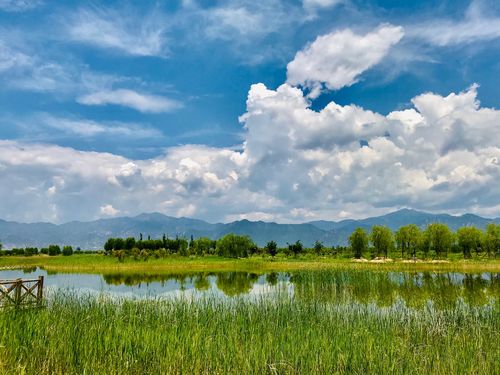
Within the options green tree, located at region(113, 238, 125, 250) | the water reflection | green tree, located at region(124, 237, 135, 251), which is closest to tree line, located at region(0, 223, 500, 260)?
green tree, located at region(124, 237, 135, 251)

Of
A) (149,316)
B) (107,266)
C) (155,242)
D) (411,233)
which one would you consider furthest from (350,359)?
(155,242)

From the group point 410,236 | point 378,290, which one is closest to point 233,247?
point 410,236

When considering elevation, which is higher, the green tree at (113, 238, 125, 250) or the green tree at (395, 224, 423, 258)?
the green tree at (395, 224, 423, 258)

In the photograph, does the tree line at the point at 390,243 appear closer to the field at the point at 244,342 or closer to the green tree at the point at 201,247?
the green tree at the point at 201,247

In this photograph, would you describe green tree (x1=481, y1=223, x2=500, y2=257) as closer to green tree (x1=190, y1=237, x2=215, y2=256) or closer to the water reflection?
the water reflection

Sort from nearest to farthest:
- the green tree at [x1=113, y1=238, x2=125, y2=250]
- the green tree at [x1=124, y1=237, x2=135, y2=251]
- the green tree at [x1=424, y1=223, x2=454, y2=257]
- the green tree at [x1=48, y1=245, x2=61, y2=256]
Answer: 1. the green tree at [x1=424, y1=223, x2=454, y2=257]
2. the green tree at [x1=48, y1=245, x2=61, y2=256]
3. the green tree at [x1=124, y1=237, x2=135, y2=251]
4. the green tree at [x1=113, y1=238, x2=125, y2=250]

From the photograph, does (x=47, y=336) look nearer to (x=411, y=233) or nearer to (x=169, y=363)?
(x=169, y=363)

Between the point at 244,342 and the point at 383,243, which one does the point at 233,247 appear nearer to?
the point at 383,243

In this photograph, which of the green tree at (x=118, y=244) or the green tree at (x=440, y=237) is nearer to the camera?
the green tree at (x=440, y=237)

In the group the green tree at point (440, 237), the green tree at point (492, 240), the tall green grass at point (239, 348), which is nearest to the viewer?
the tall green grass at point (239, 348)

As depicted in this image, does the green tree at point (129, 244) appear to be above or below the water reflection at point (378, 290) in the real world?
above

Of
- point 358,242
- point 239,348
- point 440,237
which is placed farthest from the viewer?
point 358,242

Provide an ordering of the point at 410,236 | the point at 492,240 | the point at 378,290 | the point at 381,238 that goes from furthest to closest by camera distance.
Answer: the point at 381,238 < the point at 410,236 < the point at 492,240 < the point at 378,290

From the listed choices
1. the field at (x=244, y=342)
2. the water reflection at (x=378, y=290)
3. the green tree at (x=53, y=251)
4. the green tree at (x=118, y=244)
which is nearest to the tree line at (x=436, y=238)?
the water reflection at (x=378, y=290)
